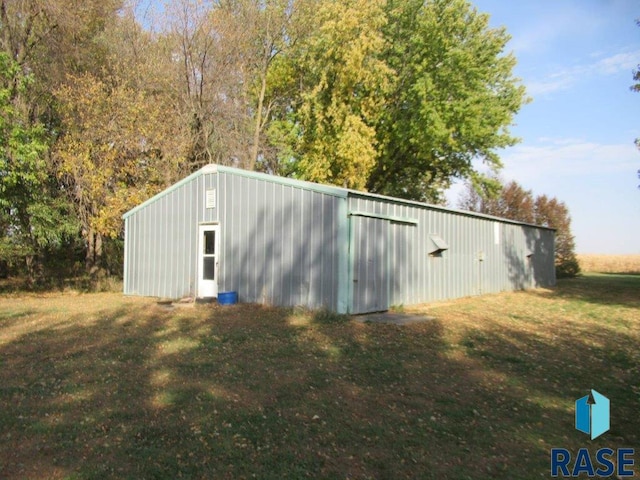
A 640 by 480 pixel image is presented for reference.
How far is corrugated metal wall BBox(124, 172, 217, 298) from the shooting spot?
1395cm

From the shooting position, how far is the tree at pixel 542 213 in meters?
31.3

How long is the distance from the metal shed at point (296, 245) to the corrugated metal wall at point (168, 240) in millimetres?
31

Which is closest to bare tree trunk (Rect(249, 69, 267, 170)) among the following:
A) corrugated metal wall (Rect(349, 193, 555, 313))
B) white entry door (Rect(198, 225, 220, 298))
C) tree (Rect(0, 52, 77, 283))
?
tree (Rect(0, 52, 77, 283))

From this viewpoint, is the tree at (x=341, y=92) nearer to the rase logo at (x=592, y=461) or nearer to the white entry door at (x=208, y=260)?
the white entry door at (x=208, y=260)

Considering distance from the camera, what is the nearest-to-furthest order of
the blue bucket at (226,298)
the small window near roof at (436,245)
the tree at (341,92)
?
the blue bucket at (226,298), the small window near roof at (436,245), the tree at (341,92)

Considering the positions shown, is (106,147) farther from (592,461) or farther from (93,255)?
(592,461)

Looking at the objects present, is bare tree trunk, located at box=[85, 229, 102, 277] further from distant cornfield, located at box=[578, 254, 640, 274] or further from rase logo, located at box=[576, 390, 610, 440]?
distant cornfield, located at box=[578, 254, 640, 274]

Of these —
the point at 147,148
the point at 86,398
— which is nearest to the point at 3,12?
the point at 147,148

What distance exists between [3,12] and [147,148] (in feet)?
21.2

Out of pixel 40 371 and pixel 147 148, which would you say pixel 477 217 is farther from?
pixel 40 371

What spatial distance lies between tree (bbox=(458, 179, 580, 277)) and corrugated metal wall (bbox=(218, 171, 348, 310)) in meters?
22.1

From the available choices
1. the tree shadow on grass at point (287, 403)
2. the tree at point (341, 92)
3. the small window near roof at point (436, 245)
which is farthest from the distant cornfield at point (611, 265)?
the tree shadow on grass at point (287, 403)

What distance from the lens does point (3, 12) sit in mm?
16766

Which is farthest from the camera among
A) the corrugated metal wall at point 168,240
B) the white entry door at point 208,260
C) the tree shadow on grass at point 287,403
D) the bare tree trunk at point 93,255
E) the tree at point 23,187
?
the bare tree trunk at point 93,255
